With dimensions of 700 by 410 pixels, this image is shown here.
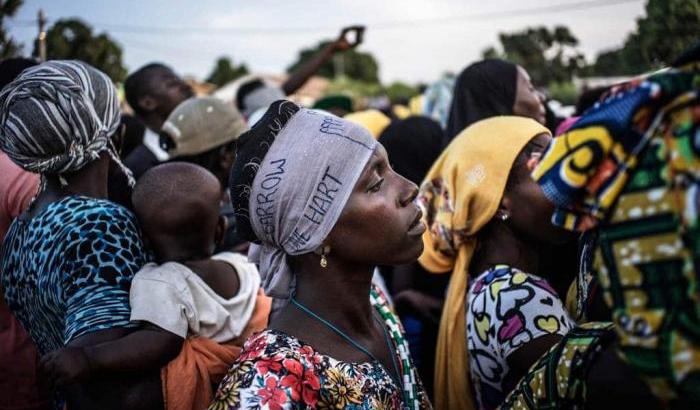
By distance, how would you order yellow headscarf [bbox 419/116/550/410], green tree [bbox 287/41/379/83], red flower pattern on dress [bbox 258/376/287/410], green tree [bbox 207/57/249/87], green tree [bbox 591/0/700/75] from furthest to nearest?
green tree [bbox 287/41/379/83] → green tree [bbox 207/57/249/87] → green tree [bbox 591/0/700/75] → yellow headscarf [bbox 419/116/550/410] → red flower pattern on dress [bbox 258/376/287/410]

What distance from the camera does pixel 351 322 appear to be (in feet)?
6.66

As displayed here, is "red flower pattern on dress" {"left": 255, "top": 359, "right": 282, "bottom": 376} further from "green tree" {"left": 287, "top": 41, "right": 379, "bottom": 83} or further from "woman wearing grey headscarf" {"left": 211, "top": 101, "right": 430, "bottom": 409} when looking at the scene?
"green tree" {"left": 287, "top": 41, "right": 379, "bottom": 83}

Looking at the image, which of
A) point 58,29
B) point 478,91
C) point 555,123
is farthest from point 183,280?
point 58,29

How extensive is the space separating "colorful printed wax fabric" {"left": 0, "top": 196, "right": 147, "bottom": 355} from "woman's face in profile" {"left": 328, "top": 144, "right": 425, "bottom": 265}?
69 centimetres

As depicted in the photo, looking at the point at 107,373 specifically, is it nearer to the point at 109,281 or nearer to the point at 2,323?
the point at 109,281

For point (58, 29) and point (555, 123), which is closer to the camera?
point (555, 123)

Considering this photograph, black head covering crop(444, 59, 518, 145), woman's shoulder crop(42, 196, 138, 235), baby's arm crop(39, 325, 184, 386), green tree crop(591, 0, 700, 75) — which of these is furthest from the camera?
black head covering crop(444, 59, 518, 145)

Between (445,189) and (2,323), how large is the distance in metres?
1.96

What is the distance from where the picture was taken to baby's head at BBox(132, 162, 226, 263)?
230cm

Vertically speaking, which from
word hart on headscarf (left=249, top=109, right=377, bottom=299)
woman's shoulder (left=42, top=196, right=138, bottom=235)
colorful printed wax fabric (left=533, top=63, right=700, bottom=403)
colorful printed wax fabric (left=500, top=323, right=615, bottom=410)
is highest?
colorful printed wax fabric (left=533, top=63, right=700, bottom=403)

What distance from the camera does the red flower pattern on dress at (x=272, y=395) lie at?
1.56 m

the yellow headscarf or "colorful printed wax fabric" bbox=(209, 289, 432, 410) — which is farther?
the yellow headscarf

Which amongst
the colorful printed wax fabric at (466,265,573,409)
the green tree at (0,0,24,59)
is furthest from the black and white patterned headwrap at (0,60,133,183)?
the green tree at (0,0,24,59)

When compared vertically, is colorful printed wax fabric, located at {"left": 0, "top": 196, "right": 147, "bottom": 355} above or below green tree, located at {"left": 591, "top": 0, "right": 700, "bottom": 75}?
below
